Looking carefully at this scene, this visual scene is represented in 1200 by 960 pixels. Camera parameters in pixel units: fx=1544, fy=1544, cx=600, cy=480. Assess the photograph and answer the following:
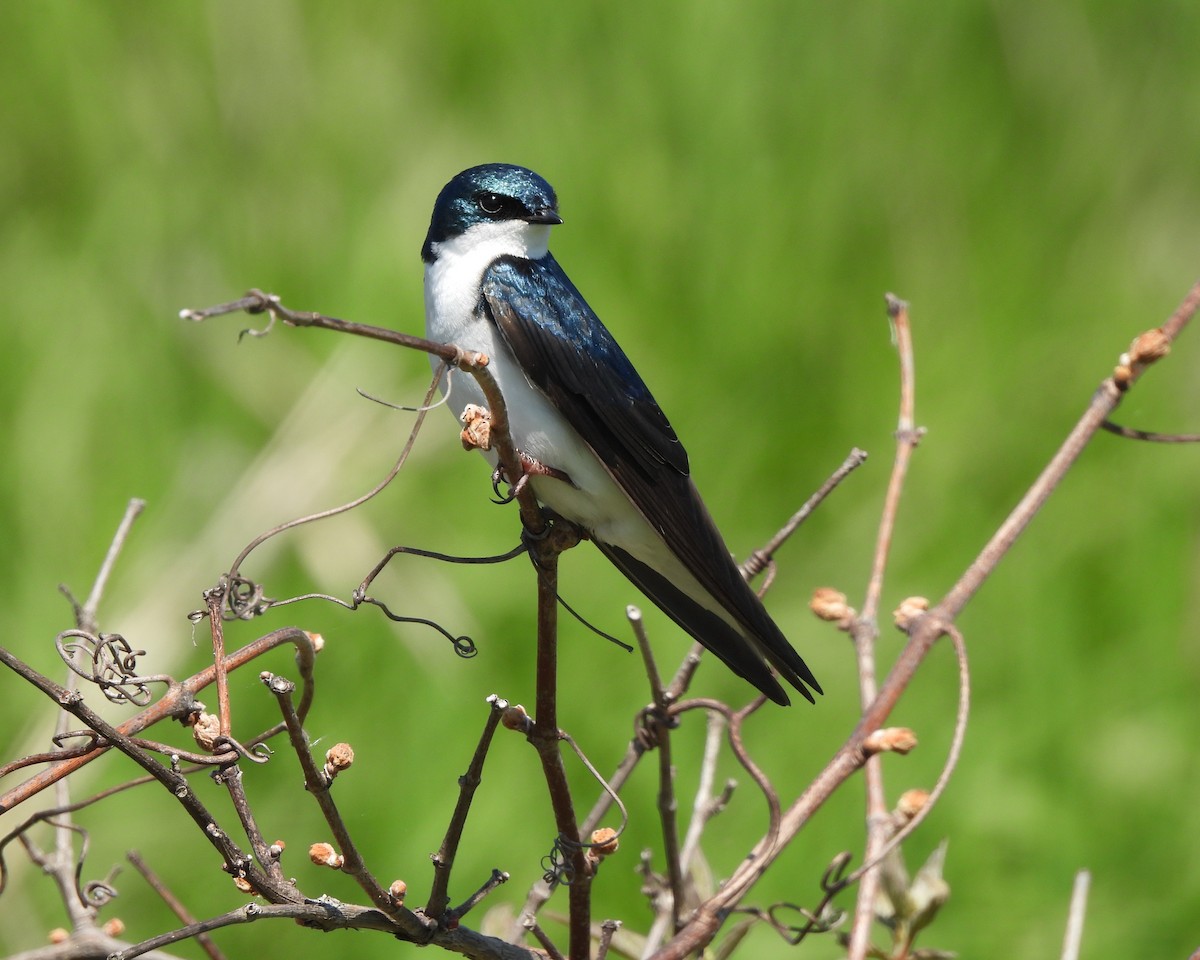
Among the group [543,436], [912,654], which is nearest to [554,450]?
[543,436]

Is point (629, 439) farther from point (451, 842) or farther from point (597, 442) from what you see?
point (451, 842)

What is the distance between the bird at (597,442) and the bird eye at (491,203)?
111 millimetres

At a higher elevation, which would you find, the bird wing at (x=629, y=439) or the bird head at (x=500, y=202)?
the bird head at (x=500, y=202)

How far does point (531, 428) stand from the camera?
193cm

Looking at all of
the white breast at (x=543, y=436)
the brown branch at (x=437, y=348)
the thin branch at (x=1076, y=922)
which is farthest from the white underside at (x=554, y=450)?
the thin branch at (x=1076, y=922)

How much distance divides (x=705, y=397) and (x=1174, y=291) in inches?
42.2

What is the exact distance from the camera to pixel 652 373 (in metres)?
2.97

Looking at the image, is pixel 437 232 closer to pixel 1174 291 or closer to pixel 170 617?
pixel 170 617

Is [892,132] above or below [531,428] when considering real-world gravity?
above

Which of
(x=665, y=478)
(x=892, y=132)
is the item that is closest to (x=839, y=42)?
(x=892, y=132)

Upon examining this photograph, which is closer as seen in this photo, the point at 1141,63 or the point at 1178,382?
the point at 1178,382

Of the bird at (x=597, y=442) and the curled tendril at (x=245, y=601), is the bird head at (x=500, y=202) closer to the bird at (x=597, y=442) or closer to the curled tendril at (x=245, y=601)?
the bird at (x=597, y=442)

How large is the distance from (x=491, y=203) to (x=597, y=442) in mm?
439

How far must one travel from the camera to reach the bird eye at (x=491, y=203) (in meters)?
2.16
